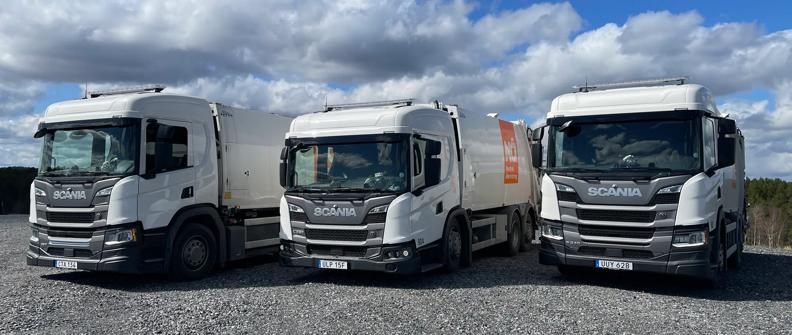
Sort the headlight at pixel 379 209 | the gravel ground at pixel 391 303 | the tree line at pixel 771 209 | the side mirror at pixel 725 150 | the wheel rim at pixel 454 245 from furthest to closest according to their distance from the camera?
the tree line at pixel 771 209 < the wheel rim at pixel 454 245 < the headlight at pixel 379 209 < the side mirror at pixel 725 150 < the gravel ground at pixel 391 303

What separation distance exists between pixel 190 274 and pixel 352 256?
2.95 m

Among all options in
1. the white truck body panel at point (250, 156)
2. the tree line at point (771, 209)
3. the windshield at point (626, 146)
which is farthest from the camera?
the tree line at point (771, 209)

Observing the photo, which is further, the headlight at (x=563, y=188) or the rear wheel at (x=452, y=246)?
the rear wheel at (x=452, y=246)

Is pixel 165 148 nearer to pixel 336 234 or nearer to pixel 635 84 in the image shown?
pixel 336 234

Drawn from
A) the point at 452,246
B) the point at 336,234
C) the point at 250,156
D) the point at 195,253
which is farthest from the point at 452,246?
the point at 195,253

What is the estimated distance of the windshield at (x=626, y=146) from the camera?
9.55 metres

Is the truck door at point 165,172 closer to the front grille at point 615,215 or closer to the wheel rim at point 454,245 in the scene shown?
the wheel rim at point 454,245

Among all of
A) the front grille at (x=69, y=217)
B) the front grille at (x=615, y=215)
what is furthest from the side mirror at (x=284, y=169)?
the front grille at (x=615, y=215)

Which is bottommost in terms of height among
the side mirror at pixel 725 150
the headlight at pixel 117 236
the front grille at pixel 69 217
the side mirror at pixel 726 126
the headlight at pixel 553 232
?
the headlight at pixel 117 236

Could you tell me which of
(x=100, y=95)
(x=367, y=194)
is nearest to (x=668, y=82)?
(x=367, y=194)

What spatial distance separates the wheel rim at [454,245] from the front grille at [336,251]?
6.09ft

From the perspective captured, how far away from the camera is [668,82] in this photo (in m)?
10.7

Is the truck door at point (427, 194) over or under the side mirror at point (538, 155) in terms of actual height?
under

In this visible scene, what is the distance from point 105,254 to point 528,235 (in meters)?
9.52
